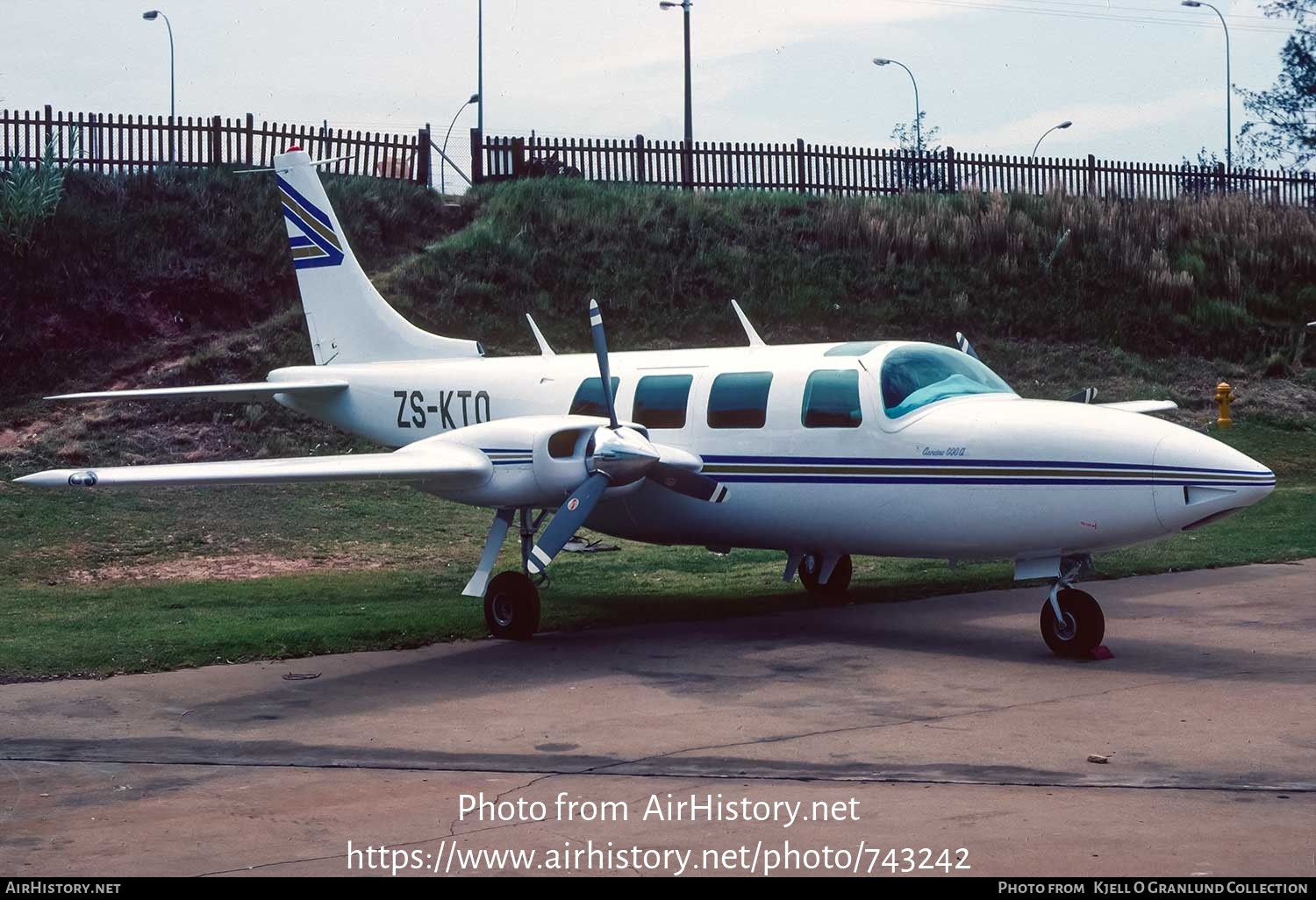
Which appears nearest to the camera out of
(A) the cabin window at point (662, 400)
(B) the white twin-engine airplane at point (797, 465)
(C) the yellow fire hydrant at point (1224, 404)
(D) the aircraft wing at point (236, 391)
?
(B) the white twin-engine airplane at point (797, 465)

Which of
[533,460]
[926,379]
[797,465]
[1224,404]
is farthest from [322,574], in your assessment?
[1224,404]

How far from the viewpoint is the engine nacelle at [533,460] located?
12836 millimetres

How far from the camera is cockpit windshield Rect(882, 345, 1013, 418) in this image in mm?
12469

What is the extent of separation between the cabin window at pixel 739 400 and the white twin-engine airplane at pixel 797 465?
0.06ft

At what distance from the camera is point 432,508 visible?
21.4 m

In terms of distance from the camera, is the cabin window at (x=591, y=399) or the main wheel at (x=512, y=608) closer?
the main wheel at (x=512, y=608)

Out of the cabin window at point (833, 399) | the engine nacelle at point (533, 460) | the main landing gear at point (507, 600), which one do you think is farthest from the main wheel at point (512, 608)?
the cabin window at point (833, 399)

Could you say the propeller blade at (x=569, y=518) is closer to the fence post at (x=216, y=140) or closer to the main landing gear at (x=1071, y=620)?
the main landing gear at (x=1071, y=620)

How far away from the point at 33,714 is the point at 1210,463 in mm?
8408

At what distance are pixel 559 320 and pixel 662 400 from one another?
633 inches

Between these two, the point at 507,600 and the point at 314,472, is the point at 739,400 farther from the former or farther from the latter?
the point at 314,472

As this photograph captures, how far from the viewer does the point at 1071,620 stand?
11.5m
